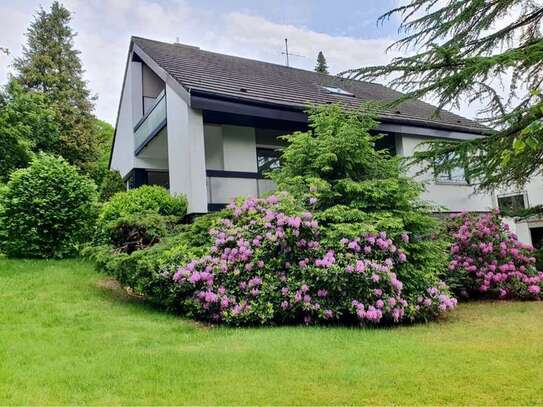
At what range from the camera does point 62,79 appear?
1160 inches

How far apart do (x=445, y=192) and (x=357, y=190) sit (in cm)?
793

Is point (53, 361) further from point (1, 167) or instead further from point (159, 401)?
point (1, 167)

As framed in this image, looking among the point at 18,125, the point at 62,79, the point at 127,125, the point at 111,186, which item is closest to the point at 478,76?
the point at 111,186

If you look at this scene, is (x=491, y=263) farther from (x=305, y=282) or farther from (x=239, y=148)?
(x=239, y=148)

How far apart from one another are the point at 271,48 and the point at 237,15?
18.7ft

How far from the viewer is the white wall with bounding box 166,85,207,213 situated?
32.8ft

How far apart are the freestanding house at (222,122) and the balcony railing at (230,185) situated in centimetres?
3

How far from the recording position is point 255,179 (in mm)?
11219

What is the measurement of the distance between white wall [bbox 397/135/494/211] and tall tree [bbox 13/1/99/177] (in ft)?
65.5

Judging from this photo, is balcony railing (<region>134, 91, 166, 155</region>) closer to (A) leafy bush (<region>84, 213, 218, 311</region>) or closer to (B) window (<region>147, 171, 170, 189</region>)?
(B) window (<region>147, 171, 170, 189</region>)

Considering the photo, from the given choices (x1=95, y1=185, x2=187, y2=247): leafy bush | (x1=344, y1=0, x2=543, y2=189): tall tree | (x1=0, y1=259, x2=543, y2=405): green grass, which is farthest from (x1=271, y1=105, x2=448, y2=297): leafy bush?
(x1=95, y1=185, x2=187, y2=247): leafy bush

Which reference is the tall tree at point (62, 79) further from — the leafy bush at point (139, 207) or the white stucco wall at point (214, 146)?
the leafy bush at point (139, 207)

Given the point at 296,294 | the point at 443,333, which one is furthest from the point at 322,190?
the point at 443,333

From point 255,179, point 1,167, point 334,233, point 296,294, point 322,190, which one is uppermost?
point 1,167
